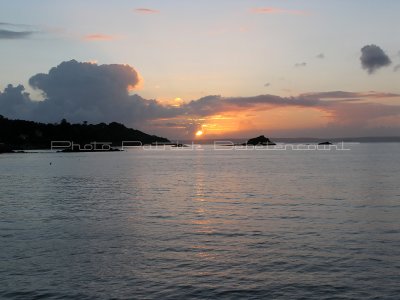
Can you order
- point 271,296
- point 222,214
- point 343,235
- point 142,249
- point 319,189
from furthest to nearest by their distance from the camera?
point 319,189, point 222,214, point 343,235, point 142,249, point 271,296

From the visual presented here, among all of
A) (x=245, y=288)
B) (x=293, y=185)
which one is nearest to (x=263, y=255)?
(x=245, y=288)

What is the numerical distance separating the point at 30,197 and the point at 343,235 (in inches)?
1532

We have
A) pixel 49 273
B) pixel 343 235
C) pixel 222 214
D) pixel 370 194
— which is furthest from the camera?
pixel 370 194

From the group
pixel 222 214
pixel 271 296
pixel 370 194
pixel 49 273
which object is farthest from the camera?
pixel 370 194

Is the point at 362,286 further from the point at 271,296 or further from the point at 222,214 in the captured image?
the point at 222,214

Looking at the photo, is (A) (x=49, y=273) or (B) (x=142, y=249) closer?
(A) (x=49, y=273)

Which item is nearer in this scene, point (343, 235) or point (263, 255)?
point (263, 255)

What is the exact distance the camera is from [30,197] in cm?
5425

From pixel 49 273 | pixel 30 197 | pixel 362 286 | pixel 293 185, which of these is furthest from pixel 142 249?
Answer: pixel 293 185

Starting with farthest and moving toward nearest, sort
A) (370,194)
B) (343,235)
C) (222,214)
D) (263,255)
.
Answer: (370,194), (222,214), (343,235), (263,255)

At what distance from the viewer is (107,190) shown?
63062 millimetres

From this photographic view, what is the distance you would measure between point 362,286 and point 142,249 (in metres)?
12.3

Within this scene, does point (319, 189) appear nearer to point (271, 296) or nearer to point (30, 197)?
point (30, 197)

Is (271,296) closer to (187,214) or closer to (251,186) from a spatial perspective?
(187,214)
